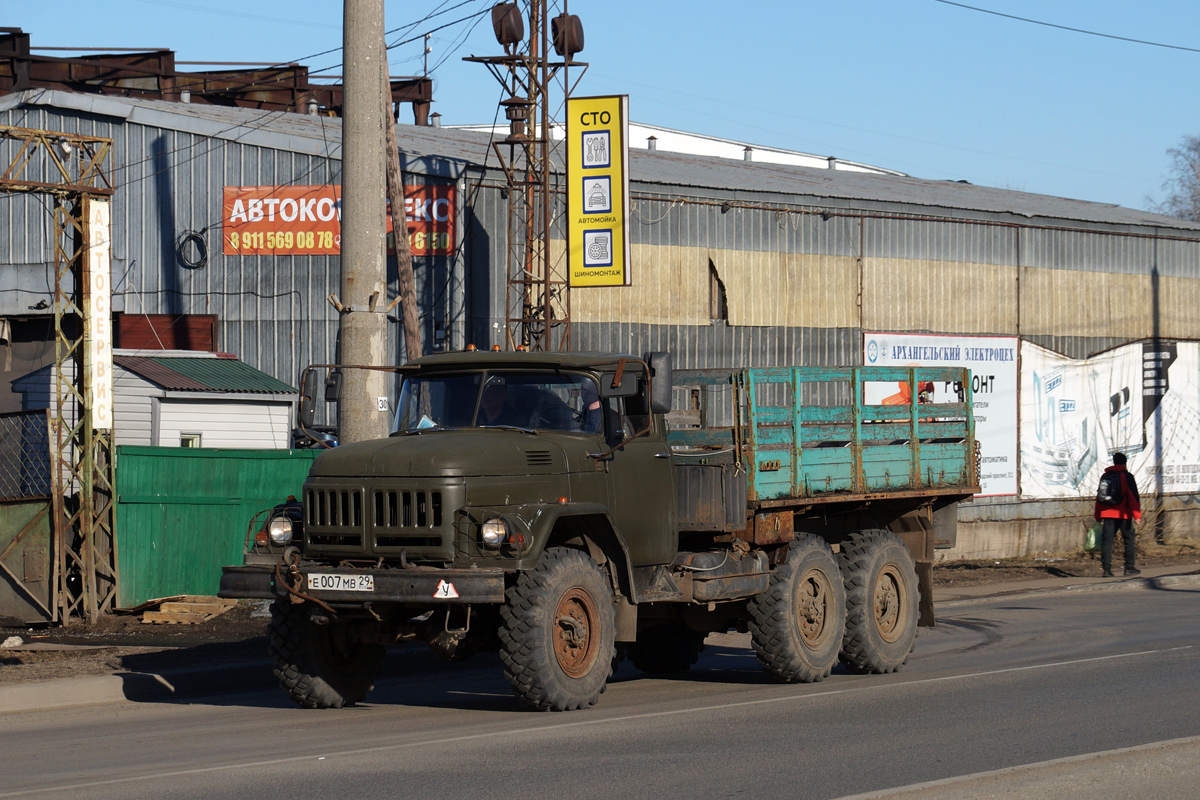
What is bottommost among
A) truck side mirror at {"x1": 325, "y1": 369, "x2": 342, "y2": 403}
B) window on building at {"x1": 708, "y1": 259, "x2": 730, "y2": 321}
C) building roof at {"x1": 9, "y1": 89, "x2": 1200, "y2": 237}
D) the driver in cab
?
the driver in cab

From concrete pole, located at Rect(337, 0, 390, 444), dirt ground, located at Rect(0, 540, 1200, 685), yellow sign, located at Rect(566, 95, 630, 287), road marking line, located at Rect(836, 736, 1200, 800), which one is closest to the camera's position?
road marking line, located at Rect(836, 736, 1200, 800)

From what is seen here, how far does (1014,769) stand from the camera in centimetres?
692

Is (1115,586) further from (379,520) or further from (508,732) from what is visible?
(379,520)

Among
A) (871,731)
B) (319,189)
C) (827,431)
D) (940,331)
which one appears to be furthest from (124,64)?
(871,731)

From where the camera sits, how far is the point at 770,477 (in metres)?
11.5

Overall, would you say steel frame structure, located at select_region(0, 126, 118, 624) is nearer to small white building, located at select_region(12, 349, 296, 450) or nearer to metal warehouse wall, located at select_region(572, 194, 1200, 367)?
small white building, located at select_region(12, 349, 296, 450)

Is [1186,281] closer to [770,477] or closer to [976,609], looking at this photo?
[976,609]

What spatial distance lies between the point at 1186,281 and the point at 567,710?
27695 millimetres

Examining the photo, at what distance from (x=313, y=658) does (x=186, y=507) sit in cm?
786

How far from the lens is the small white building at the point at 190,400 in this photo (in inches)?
923

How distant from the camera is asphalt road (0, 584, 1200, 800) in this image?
7043 millimetres

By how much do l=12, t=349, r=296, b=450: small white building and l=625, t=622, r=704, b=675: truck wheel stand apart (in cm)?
1283

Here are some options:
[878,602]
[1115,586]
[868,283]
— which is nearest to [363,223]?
[878,602]

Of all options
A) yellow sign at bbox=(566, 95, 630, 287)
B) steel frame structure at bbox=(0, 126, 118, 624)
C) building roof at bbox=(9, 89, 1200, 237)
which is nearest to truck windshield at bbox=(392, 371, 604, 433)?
steel frame structure at bbox=(0, 126, 118, 624)
